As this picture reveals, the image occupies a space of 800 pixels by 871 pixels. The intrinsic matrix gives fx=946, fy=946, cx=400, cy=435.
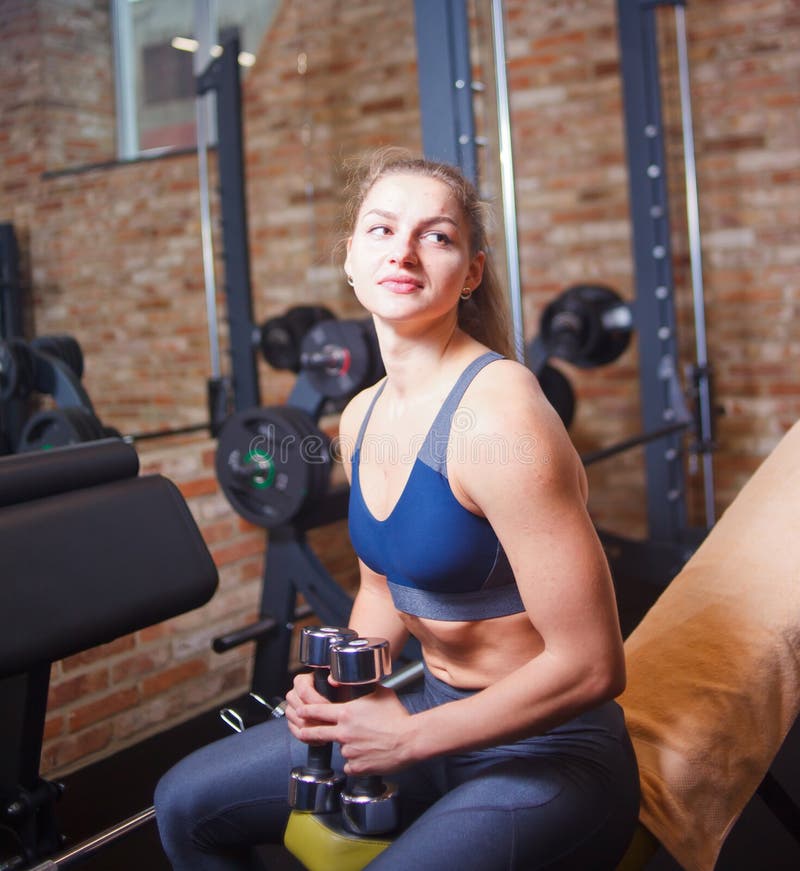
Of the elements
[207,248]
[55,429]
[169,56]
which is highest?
[169,56]

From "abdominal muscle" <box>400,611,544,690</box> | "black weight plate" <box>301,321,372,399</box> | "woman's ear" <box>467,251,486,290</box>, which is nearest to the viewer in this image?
"abdominal muscle" <box>400,611,544,690</box>

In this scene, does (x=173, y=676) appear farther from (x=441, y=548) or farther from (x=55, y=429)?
(x=441, y=548)

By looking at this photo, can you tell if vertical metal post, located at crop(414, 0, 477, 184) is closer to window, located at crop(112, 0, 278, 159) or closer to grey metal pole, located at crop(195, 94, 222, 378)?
grey metal pole, located at crop(195, 94, 222, 378)

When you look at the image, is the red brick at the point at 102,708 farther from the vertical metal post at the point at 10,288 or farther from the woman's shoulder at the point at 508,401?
the woman's shoulder at the point at 508,401

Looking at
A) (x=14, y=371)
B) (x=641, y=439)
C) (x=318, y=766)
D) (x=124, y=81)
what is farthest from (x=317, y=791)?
(x=124, y=81)

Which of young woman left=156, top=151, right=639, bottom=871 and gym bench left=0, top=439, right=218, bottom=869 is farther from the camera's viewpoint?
gym bench left=0, top=439, right=218, bottom=869

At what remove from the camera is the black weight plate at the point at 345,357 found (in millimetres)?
2371

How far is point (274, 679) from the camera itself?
93.3 inches

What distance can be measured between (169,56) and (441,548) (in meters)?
3.88

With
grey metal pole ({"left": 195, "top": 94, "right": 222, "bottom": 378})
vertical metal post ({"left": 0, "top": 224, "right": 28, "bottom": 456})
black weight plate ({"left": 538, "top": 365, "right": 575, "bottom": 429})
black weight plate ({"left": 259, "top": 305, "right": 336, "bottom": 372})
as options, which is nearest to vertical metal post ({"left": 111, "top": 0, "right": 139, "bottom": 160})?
grey metal pole ({"left": 195, "top": 94, "right": 222, "bottom": 378})

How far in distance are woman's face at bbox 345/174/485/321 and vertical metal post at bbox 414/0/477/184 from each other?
0.97 m

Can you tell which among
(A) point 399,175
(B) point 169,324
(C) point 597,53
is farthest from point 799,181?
(A) point 399,175

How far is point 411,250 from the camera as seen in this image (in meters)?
1.05

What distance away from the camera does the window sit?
396 centimetres
